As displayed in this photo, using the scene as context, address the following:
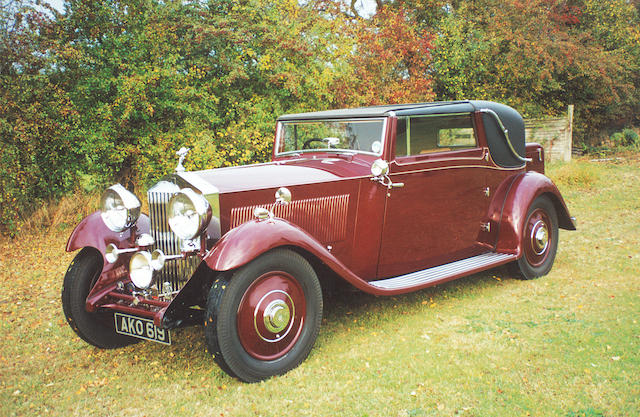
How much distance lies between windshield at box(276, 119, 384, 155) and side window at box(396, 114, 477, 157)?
0.69ft

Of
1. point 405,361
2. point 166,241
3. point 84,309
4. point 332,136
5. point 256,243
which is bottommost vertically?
point 405,361

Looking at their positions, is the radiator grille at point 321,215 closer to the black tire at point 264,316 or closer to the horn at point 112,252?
the black tire at point 264,316

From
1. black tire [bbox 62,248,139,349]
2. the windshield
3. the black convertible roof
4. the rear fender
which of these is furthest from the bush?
black tire [bbox 62,248,139,349]

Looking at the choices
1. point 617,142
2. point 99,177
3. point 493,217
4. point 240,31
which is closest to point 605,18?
point 617,142

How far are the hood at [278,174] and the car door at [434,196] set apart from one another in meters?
0.44

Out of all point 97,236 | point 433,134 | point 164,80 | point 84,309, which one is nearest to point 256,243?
point 97,236

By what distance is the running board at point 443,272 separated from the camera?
13.8ft

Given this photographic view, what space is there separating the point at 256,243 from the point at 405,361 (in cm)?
137

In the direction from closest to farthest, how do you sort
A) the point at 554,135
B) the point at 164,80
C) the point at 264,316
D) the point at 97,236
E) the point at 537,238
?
1. the point at 264,316
2. the point at 97,236
3. the point at 537,238
4. the point at 164,80
5. the point at 554,135

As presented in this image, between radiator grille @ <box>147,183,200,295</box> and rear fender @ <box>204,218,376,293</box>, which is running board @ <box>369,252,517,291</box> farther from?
radiator grille @ <box>147,183,200,295</box>

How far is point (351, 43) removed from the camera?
35.9 feet

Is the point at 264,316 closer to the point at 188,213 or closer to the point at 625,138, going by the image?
the point at 188,213

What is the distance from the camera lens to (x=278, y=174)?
4129 millimetres

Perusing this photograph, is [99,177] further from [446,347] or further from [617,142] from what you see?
[617,142]
